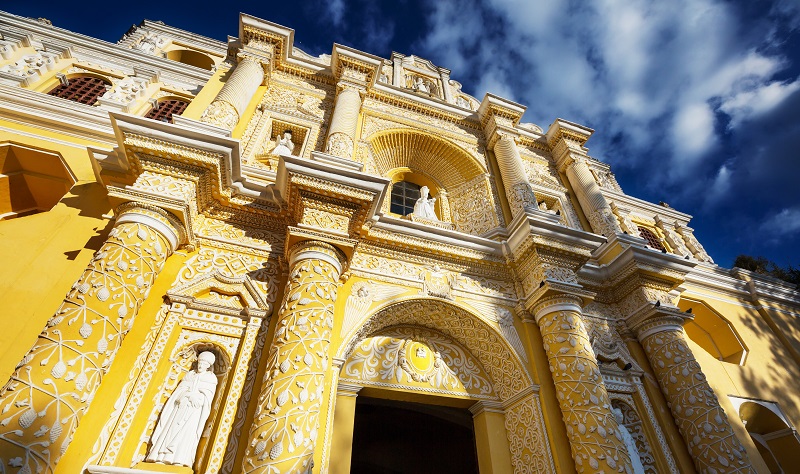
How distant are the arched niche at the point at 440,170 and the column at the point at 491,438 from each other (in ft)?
10.1

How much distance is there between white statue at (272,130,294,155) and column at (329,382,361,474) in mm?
3797

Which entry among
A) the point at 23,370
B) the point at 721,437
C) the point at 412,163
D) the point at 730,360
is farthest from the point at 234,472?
the point at 730,360

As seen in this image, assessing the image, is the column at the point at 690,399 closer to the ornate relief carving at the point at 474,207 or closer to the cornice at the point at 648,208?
the ornate relief carving at the point at 474,207

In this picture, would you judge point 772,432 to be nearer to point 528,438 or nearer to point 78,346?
point 528,438

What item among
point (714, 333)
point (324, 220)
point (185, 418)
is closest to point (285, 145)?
point (324, 220)

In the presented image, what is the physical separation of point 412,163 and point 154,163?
5110mm

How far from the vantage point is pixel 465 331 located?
16.8 ft

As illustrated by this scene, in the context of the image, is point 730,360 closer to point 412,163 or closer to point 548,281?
point 548,281

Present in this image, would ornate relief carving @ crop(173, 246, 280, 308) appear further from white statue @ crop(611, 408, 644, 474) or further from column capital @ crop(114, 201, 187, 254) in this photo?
white statue @ crop(611, 408, 644, 474)

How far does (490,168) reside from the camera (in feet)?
25.3

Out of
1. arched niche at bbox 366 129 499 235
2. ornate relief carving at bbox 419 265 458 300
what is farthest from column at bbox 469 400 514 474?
arched niche at bbox 366 129 499 235

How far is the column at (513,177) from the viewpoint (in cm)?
626

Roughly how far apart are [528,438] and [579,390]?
810mm

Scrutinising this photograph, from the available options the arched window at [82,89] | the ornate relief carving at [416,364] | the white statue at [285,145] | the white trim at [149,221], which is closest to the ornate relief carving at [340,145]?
the white statue at [285,145]
